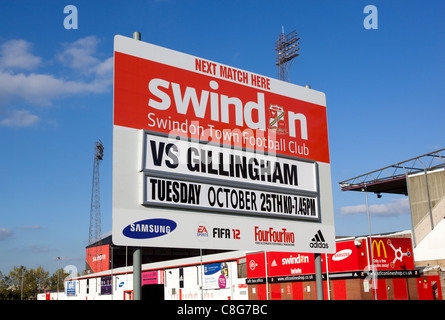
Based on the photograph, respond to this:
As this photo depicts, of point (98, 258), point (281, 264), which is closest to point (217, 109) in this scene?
point (281, 264)

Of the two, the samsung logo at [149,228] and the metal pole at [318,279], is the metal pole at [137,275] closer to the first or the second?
the samsung logo at [149,228]

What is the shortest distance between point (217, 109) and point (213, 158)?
3.10 ft

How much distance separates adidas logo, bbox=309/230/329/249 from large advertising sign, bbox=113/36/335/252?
0.02 m

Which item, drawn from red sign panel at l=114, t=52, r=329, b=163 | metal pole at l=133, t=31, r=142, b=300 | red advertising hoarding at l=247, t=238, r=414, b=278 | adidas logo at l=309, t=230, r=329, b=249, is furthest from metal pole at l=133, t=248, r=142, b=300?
red advertising hoarding at l=247, t=238, r=414, b=278

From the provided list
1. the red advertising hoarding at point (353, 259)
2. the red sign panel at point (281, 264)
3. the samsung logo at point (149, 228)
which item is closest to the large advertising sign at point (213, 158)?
A: the samsung logo at point (149, 228)

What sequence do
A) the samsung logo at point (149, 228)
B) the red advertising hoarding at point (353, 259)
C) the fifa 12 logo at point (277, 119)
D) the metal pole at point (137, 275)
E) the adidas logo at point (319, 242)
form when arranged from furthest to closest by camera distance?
the red advertising hoarding at point (353, 259), the adidas logo at point (319, 242), the fifa 12 logo at point (277, 119), the samsung logo at point (149, 228), the metal pole at point (137, 275)

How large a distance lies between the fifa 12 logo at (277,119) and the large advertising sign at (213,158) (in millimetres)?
22

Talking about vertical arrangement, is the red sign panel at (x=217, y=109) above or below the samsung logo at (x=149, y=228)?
above

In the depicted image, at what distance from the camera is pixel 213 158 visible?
826 centimetres

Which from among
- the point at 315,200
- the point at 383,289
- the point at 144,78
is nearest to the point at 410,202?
the point at 383,289

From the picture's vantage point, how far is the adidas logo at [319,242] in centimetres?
960

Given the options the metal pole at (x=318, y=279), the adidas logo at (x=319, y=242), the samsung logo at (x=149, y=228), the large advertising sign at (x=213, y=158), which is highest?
the large advertising sign at (x=213, y=158)

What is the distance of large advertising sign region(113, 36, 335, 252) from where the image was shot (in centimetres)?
728
